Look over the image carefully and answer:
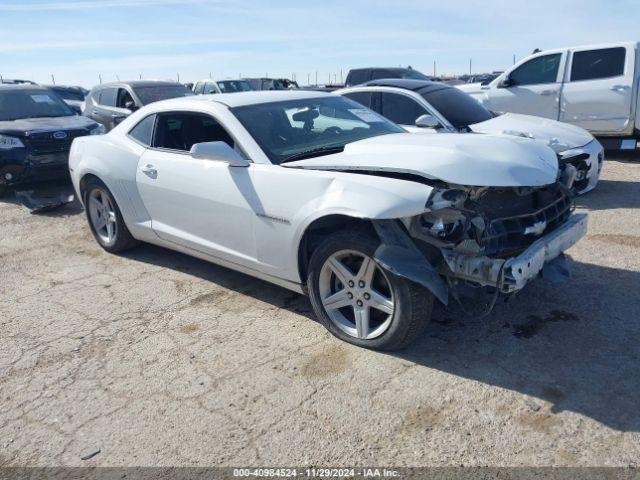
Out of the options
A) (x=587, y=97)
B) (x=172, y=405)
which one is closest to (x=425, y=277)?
(x=172, y=405)

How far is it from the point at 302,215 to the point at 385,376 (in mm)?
1125

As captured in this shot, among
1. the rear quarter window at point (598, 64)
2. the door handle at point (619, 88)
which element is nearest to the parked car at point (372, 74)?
the rear quarter window at point (598, 64)

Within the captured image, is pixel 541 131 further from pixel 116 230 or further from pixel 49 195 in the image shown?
pixel 49 195

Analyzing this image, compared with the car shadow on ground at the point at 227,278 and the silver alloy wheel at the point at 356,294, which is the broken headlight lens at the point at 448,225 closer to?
the silver alloy wheel at the point at 356,294

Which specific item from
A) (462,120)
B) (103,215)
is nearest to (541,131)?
(462,120)

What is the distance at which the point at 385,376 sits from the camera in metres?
3.25

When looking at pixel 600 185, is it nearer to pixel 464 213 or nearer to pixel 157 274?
pixel 464 213

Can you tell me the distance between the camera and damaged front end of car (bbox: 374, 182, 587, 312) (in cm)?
313

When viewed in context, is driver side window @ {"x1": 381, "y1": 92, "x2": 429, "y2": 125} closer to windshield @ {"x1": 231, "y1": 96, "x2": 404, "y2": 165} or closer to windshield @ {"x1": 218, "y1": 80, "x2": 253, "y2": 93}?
windshield @ {"x1": 231, "y1": 96, "x2": 404, "y2": 165}

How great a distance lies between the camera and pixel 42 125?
8.53 metres

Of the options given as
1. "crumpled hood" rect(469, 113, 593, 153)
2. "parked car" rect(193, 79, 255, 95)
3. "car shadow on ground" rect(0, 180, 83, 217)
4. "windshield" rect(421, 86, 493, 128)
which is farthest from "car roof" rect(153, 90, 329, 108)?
"parked car" rect(193, 79, 255, 95)

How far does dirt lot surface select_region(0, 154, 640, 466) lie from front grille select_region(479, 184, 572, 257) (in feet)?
2.13

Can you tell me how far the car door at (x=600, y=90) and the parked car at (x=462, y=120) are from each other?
97.9 inches

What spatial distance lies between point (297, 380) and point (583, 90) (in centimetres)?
837
